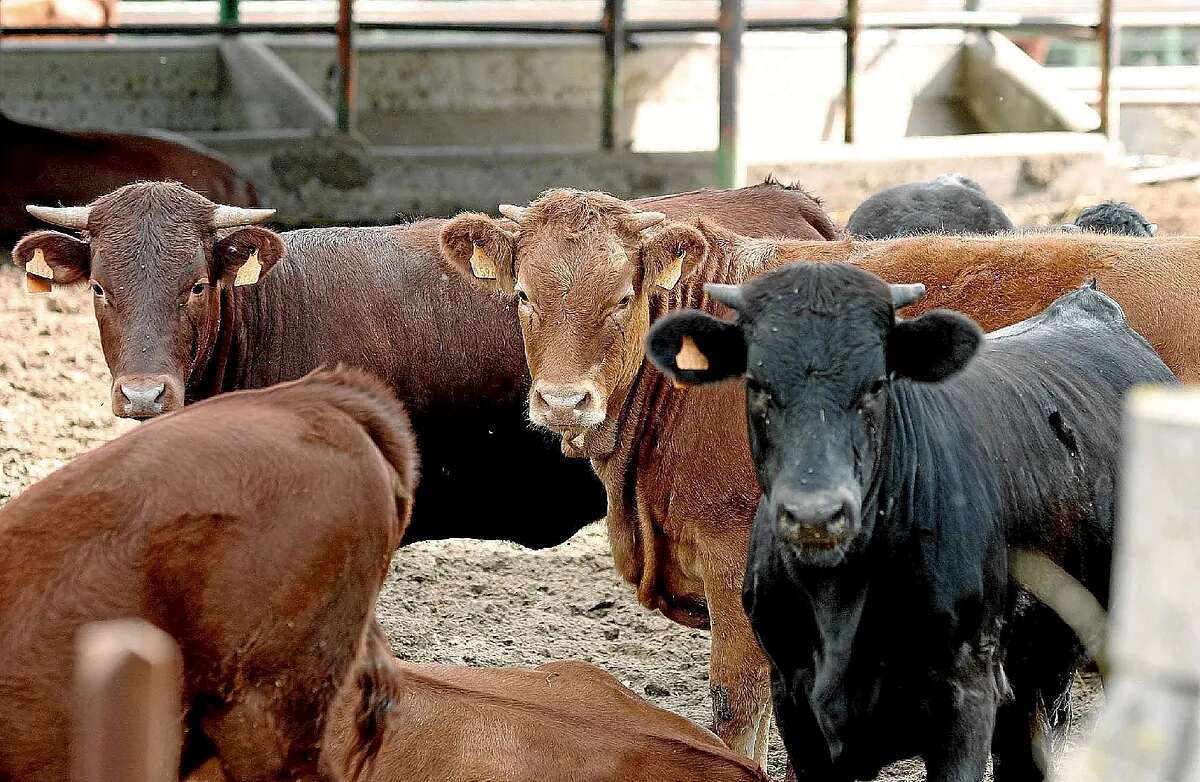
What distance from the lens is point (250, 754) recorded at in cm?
367

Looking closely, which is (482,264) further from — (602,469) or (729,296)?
(729,296)

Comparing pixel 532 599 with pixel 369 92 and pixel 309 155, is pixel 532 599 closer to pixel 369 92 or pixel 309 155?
pixel 309 155

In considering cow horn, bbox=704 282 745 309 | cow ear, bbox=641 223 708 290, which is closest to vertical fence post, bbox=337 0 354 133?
cow ear, bbox=641 223 708 290

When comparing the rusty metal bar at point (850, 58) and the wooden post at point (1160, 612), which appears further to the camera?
the rusty metal bar at point (850, 58)

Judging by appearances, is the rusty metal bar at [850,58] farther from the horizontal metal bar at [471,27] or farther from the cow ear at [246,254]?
the cow ear at [246,254]

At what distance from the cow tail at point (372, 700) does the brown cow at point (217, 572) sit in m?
0.21

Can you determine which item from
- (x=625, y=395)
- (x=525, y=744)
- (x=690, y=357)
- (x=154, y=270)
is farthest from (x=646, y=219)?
(x=525, y=744)

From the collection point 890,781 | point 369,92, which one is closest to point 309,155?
point 369,92

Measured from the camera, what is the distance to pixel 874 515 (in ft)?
13.1

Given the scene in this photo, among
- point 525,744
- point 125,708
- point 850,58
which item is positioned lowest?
point 525,744

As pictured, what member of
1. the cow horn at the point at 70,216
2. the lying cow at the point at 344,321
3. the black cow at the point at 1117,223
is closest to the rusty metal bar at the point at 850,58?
the black cow at the point at 1117,223

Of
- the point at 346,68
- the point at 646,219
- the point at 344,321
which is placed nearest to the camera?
the point at 646,219

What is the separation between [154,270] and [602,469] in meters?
1.73

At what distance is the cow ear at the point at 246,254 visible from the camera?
19.7 ft
